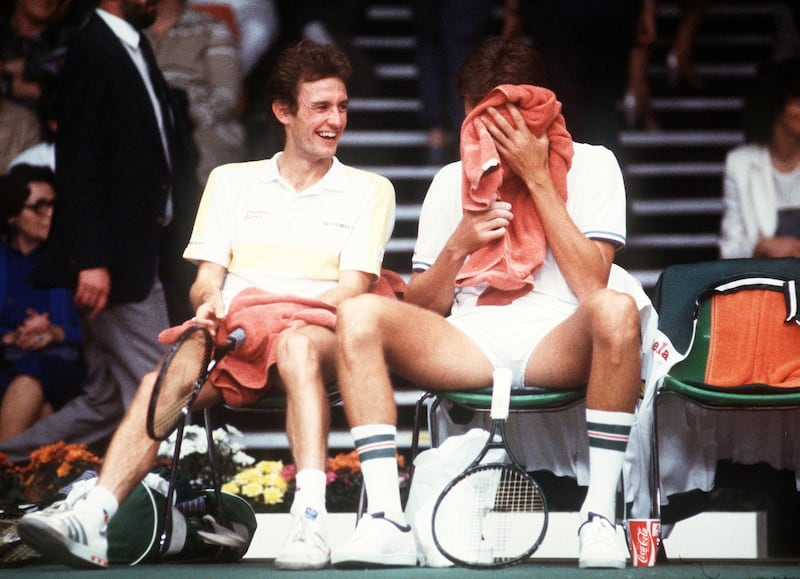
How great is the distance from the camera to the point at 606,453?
12.6 ft

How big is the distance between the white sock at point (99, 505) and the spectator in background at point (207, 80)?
270cm

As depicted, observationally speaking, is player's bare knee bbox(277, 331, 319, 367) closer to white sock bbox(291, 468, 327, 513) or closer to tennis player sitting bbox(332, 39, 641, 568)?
tennis player sitting bbox(332, 39, 641, 568)

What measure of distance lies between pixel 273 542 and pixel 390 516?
156 cm

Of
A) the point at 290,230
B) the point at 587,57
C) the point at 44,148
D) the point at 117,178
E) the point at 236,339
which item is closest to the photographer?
the point at 236,339

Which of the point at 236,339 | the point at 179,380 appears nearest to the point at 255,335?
the point at 236,339

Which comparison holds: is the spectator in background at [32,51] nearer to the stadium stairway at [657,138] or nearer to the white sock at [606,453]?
the stadium stairway at [657,138]

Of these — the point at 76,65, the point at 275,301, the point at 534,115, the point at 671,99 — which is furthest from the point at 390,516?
the point at 671,99

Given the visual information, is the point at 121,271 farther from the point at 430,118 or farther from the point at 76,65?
the point at 430,118

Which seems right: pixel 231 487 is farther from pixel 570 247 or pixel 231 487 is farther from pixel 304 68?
pixel 570 247

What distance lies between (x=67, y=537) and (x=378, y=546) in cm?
78

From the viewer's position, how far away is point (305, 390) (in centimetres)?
394

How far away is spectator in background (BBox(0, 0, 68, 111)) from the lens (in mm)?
6770

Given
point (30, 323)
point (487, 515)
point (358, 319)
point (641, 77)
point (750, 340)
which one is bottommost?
point (487, 515)

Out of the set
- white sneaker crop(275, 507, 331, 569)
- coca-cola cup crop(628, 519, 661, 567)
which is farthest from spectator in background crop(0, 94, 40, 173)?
coca-cola cup crop(628, 519, 661, 567)
